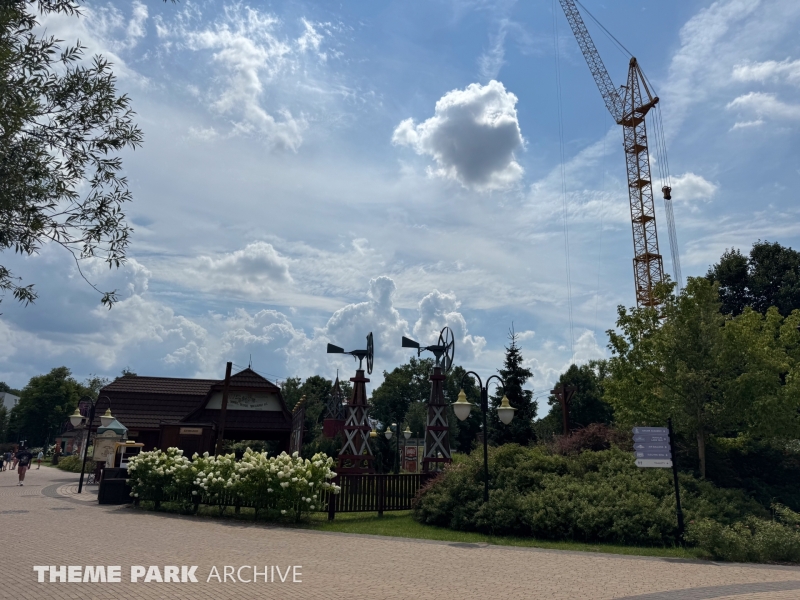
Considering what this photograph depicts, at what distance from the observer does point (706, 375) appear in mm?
19453

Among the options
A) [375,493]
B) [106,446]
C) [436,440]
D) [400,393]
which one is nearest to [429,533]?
[375,493]

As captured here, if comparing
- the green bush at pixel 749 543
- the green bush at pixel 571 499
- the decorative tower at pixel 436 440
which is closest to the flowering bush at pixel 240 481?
the green bush at pixel 571 499

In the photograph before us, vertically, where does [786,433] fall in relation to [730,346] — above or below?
below

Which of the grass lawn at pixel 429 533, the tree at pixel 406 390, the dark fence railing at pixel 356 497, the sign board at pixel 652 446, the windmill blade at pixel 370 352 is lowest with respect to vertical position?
the grass lawn at pixel 429 533

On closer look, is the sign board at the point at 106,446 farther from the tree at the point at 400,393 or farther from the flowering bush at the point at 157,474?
the tree at the point at 400,393

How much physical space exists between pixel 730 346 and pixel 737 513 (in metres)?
6.74

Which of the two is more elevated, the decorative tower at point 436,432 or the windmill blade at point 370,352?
the windmill blade at point 370,352

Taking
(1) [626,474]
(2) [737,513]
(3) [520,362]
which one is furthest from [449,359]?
(3) [520,362]

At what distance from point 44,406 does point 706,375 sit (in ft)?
328

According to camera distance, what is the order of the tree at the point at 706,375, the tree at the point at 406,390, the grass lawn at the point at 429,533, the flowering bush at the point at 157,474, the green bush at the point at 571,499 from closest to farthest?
the grass lawn at the point at 429,533, the green bush at the point at 571,499, the flowering bush at the point at 157,474, the tree at the point at 706,375, the tree at the point at 406,390

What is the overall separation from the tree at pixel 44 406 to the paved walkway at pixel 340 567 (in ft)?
297

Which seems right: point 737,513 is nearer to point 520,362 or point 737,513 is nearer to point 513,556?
point 513,556

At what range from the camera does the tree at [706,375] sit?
19.2m

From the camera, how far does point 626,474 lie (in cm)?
1697
